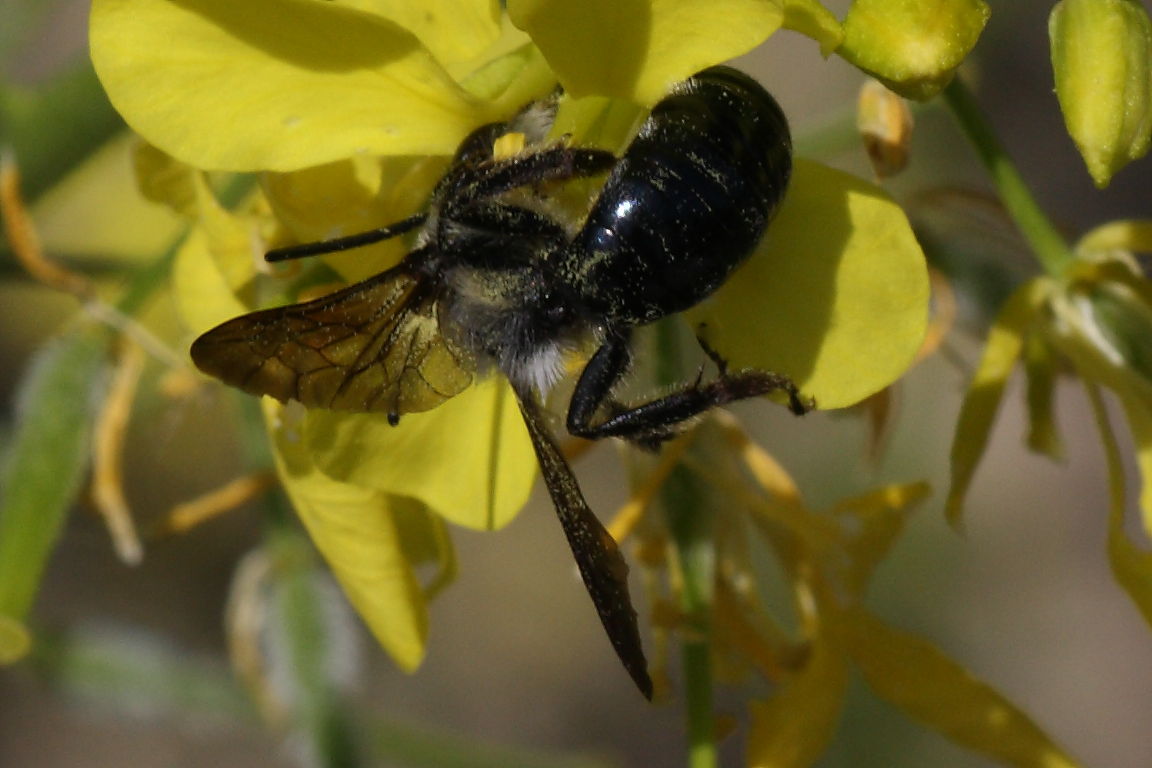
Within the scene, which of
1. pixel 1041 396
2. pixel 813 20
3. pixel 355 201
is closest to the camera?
pixel 813 20

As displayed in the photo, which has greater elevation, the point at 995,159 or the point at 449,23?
the point at 449,23

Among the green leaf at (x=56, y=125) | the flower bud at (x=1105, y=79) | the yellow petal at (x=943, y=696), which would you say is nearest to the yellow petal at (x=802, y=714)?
the yellow petal at (x=943, y=696)

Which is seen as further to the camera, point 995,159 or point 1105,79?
point 995,159

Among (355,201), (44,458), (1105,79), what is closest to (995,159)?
(1105,79)

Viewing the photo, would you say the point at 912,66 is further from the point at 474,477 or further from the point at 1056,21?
the point at 474,477

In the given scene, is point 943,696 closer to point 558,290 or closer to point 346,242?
point 558,290

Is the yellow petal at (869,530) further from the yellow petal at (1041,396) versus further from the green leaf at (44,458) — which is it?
the green leaf at (44,458)

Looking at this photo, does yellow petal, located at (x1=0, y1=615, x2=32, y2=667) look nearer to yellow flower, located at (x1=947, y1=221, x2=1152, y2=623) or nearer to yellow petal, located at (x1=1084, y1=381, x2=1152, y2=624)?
yellow flower, located at (x1=947, y1=221, x2=1152, y2=623)

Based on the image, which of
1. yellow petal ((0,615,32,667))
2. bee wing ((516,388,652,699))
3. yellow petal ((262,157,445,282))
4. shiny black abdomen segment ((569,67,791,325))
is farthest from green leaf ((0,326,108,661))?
shiny black abdomen segment ((569,67,791,325))
